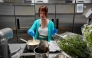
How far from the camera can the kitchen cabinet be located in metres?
3.76

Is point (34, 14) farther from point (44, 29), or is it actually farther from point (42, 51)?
point (42, 51)

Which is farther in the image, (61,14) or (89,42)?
(61,14)

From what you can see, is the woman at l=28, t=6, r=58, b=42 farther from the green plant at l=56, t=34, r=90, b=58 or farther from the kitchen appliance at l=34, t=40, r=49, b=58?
the green plant at l=56, t=34, r=90, b=58

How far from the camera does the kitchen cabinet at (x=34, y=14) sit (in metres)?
3.76

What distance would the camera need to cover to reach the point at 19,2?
3773mm

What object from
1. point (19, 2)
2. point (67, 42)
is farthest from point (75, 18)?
point (67, 42)

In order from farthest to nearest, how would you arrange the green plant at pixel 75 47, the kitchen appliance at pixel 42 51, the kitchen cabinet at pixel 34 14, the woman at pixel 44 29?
the kitchen cabinet at pixel 34 14 → the woman at pixel 44 29 → the kitchen appliance at pixel 42 51 → the green plant at pixel 75 47

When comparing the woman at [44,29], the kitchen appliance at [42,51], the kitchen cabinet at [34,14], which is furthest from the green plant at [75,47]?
the kitchen cabinet at [34,14]

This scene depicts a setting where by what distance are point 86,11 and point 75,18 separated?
0.40m

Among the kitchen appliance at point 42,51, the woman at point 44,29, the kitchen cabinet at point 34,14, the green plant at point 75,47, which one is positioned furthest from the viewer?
the kitchen cabinet at point 34,14

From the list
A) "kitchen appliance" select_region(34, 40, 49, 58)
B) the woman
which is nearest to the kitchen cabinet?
the woman

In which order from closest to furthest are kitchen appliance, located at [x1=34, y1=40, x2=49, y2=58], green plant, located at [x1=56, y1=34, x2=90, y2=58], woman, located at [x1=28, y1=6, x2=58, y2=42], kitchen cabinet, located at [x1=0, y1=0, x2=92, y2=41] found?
1. green plant, located at [x1=56, y1=34, x2=90, y2=58]
2. kitchen appliance, located at [x1=34, y1=40, x2=49, y2=58]
3. woman, located at [x1=28, y1=6, x2=58, y2=42]
4. kitchen cabinet, located at [x1=0, y1=0, x2=92, y2=41]

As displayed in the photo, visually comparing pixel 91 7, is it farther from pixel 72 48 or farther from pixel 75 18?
pixel 72 48

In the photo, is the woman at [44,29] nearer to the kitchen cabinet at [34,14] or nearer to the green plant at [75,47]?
the kitchen cabinet at [34,14]
